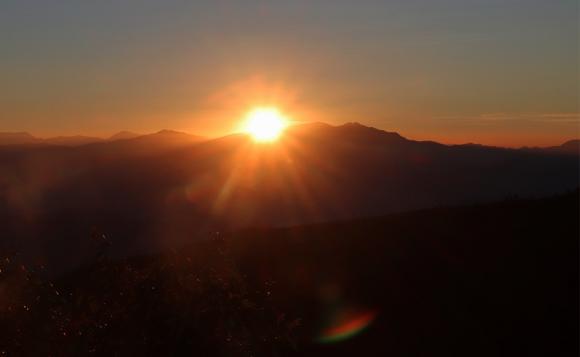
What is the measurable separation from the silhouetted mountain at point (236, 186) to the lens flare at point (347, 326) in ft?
208

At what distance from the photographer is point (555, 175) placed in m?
146

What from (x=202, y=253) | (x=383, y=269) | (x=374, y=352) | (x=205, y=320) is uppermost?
(x=202, y=253)

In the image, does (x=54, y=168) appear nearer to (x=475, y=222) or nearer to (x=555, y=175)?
(x=555, y=175)

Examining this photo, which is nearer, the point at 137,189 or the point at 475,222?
the point at 475,222

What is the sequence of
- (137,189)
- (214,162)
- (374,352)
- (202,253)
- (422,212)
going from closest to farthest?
(202,253), (374,352), (422,212), (137,189), (214,162)

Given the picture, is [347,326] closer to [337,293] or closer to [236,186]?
[337,293]

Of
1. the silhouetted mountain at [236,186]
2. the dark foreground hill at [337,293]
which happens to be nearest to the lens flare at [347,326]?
the dark foreground hill at [337,293]

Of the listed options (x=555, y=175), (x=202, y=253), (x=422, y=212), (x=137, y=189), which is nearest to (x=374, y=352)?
(x=202, y=253)

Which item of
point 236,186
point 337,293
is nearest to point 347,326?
point 337,293

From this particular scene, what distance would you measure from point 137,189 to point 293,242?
415 feet

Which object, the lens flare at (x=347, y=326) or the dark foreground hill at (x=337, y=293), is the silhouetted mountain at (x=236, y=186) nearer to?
the dark foreground hill at (x=337, y=293)

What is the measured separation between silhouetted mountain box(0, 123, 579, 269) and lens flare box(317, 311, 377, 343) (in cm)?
6346

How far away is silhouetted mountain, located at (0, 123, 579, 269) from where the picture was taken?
10144cm

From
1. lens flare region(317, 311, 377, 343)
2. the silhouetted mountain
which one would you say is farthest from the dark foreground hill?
the silhouetted mountain
